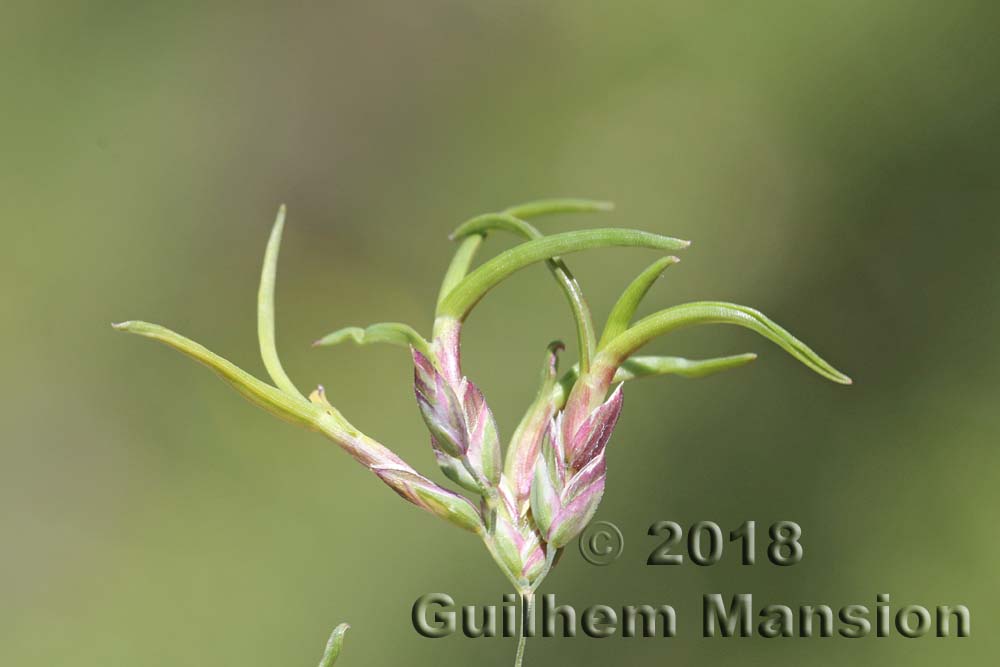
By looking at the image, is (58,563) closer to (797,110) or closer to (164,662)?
(164,662)

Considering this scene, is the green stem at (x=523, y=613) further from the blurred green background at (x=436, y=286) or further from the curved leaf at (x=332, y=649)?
the blurred green background at (x=436, y=286)

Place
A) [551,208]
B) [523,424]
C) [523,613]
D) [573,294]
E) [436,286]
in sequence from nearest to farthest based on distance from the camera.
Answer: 1. [523,613]
2. [573,294]
3. [523,424]
4. [551,208]
5. [436,286]

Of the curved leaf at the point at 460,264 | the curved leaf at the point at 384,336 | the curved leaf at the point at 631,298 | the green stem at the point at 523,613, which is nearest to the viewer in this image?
the green stem at the point at 523,613

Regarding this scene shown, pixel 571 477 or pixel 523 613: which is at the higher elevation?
pixel 571 477

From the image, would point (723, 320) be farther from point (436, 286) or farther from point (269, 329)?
point (436, 286)

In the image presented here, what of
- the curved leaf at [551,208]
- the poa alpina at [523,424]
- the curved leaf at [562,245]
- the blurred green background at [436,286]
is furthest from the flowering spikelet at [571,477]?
the blurred green background at [436,286]

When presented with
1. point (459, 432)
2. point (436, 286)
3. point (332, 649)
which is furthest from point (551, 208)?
point (436, 286)

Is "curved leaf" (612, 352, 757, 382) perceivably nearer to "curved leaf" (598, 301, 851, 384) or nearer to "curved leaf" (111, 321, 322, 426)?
"curved leaf" (598, 301, 851, 384)

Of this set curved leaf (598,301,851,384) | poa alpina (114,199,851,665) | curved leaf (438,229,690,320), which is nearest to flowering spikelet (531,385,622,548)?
poa alpina (114,199,851,665)
